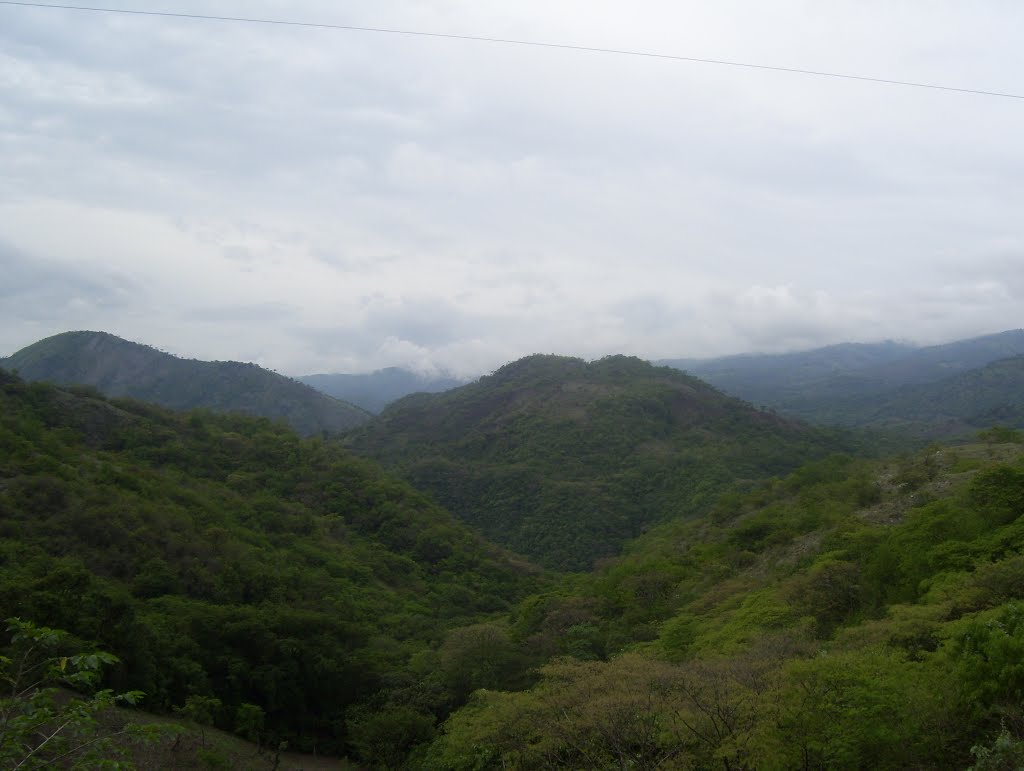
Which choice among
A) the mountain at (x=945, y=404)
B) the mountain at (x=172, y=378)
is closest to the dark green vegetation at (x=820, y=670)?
the mountain at (x=172, y=378)

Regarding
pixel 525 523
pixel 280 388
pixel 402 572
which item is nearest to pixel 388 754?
pixel 402 572

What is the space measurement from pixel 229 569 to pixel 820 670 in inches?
1052

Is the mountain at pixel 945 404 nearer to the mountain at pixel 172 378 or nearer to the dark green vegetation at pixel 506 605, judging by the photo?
the dark green vegetation at pixel 506 605

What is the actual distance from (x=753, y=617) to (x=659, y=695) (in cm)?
688

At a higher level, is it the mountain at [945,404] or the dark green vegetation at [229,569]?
the dark green vegetation at [229,569]

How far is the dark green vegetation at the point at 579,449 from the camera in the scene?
69.0 m

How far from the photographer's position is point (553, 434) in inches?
3634

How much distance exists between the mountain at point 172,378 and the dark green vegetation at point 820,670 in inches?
4183

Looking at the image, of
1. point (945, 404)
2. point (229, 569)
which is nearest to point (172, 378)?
point (229, 569)

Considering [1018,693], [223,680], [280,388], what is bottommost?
[223,680]

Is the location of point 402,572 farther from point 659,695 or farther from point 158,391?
point 158,391

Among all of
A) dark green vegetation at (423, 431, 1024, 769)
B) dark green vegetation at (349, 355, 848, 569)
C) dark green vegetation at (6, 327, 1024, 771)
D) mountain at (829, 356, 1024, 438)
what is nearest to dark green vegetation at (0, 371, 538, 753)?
dark green vegetation at (6, 327, 1024, 771)

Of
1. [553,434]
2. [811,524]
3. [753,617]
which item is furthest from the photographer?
[553,434]

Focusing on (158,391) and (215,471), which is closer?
(215,471)
